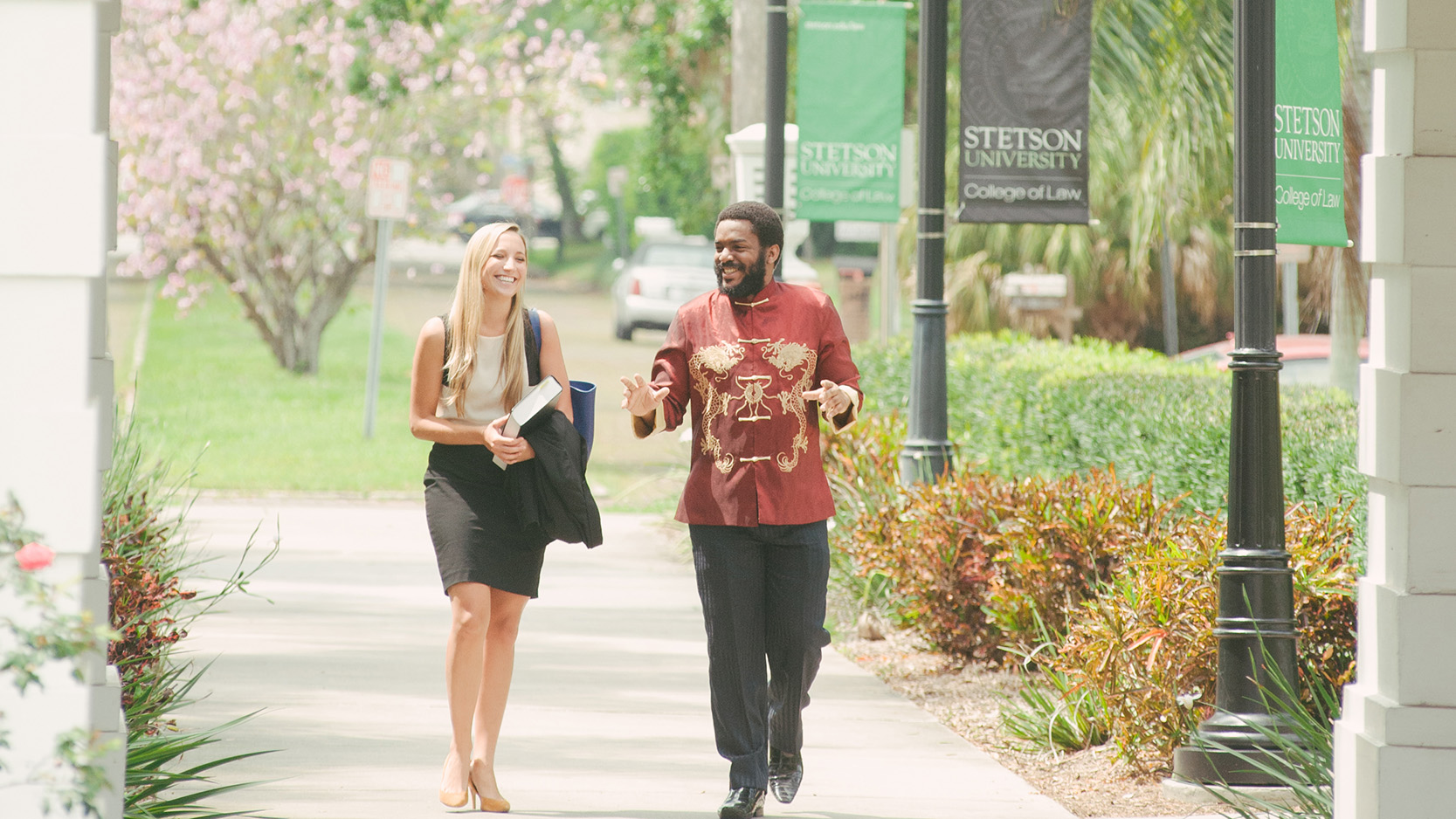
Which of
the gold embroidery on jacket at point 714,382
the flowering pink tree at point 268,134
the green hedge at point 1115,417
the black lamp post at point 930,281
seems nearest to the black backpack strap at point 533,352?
the gold embroidery on jacket at point 714,382

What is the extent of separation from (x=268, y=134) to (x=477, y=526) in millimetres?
18981

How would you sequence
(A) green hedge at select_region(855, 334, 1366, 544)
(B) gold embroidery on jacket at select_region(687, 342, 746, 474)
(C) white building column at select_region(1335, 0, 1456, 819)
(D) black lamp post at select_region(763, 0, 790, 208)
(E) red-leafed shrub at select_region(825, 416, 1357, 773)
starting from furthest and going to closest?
(D) black lamp post at select_region(763, 0, 790, 208) < (A) green hedge at select_region(855, 334, 1366, 544) < (E) red-leafed shrub at select_region(825, 416, 1357, 773) < (B) gold embroidery on jacket at select_region(687, 342, 746, 474) < (C) white building column at select_region(1335, 0, 1456, 819)

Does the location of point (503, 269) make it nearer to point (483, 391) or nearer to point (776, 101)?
point (483, 391)

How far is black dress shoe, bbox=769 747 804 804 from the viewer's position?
19.2ft

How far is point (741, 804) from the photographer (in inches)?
222

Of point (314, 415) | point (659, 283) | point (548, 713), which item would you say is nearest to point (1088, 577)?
point (548, 713)

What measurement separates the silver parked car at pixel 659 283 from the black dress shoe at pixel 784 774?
22.0 m

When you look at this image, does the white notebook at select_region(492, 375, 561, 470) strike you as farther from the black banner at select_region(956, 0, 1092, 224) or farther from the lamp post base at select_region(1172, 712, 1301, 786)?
the black banner at select_region(956, 0, 1092, 224)

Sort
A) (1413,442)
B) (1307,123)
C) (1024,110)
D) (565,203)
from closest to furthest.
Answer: (1413,442)
(1307,123)
(1024,110)
(565,203)

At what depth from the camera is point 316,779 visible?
6.09 meters

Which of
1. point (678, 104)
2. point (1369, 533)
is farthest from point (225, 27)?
point (1369, 533)

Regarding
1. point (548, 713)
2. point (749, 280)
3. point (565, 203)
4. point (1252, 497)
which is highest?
point (565, 203)

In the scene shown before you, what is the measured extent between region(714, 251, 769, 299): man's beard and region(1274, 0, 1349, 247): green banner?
201 cm

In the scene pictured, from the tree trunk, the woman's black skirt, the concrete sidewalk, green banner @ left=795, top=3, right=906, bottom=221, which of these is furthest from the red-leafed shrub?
the tree trunk
